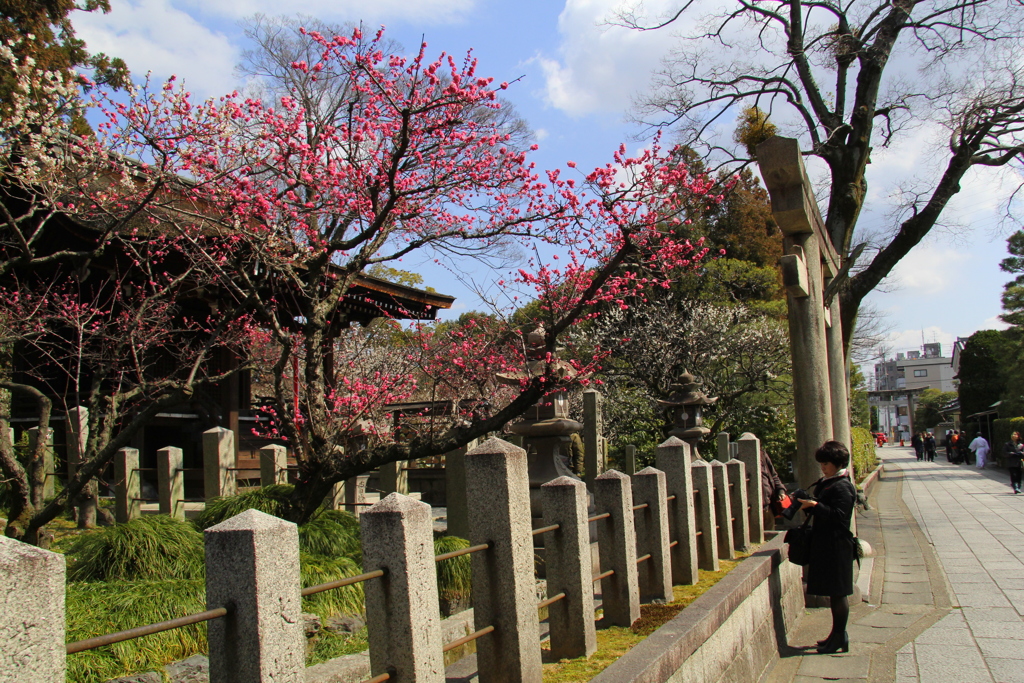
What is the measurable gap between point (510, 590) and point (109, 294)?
1194 centimetres

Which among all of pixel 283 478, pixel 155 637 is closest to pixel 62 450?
pixel 283 478

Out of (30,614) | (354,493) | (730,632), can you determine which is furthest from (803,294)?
(30,614)

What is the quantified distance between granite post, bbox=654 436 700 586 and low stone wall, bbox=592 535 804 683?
389 mm

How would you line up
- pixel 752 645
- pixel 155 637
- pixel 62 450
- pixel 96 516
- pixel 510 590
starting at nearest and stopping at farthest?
1. pixel 510 590
2. pixel 155 637
3. pixel 752 645
4. pixel 96 516
5. pixel 62 450

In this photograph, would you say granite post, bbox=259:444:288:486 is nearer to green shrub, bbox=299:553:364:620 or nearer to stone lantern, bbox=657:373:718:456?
green shrub, bbox=299:553:364:620

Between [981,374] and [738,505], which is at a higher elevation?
[981,374]

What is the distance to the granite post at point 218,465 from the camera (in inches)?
359

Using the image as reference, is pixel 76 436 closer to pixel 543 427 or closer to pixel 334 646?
pixel 543 427

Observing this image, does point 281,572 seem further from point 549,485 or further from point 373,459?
point 373,459

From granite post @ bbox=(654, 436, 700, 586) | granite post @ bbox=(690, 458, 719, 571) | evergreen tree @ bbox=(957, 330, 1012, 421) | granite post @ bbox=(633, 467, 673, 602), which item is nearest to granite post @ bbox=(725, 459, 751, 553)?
granite post @ bbox=(690, 458, 719, 571)

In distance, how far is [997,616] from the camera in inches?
259

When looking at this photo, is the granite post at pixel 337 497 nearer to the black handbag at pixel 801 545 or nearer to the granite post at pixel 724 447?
the black handbag at pixel 801 545

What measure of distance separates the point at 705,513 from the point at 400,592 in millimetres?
4341

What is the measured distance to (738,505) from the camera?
7391 millimetres
